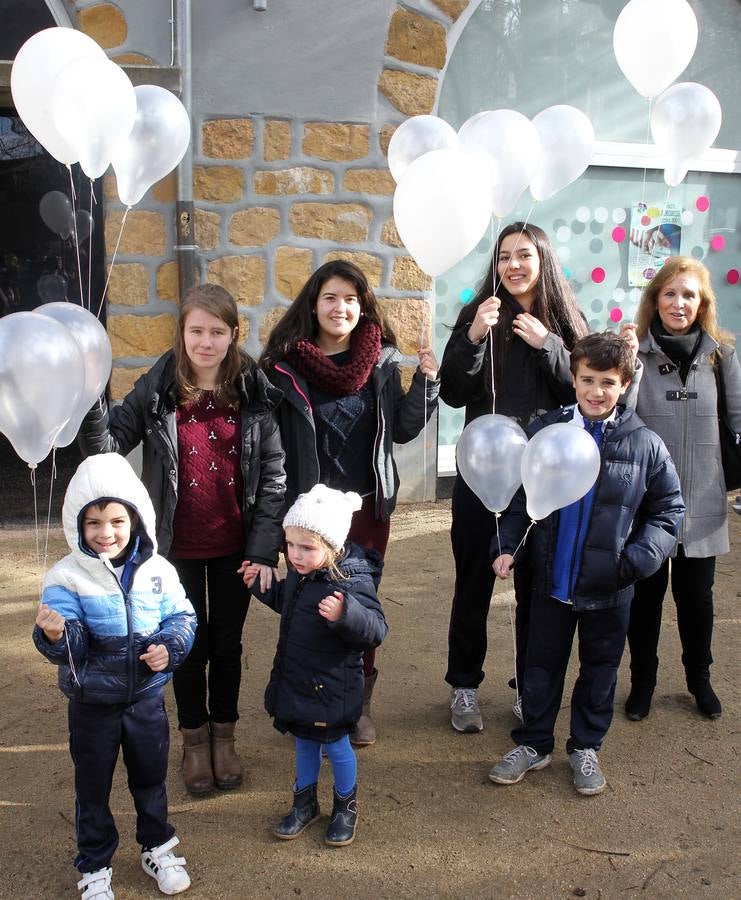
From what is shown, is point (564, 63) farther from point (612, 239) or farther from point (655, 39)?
point (655, 39)

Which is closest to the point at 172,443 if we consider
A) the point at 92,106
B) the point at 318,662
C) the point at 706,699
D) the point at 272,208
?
the point at 318,662

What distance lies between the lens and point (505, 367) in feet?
9.93

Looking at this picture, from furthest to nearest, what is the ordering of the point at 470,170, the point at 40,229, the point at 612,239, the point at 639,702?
the point at 612,239 < the point at 40,229 < the point at 639,702 < the point at 470,170

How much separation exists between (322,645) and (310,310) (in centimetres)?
109

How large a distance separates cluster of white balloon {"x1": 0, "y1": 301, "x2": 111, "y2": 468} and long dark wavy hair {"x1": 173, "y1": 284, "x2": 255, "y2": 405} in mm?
273

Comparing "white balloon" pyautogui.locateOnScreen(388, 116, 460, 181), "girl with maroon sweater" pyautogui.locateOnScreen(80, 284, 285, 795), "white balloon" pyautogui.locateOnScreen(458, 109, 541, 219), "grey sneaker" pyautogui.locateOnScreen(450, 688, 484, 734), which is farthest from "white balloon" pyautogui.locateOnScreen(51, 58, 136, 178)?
"grey sneaker" pyautogui.locateOnScreen(450, 688, 484, 734)

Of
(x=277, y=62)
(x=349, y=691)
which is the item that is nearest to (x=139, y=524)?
(x=349, y=691)

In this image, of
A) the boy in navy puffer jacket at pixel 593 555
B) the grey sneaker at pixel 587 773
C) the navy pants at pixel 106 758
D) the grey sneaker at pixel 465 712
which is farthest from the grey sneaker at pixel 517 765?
the navy pants at pixel 106 758

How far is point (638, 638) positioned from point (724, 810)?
69cm

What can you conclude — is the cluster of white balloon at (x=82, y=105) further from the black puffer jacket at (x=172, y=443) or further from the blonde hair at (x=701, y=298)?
the blonde hair at (x=701, y=298)

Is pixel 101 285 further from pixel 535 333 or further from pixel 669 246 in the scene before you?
pixel 669 246

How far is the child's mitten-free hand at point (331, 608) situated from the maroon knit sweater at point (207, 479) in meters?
0.49

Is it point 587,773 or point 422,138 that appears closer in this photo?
point 587,773

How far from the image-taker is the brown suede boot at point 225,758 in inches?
108
